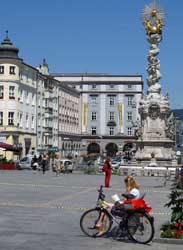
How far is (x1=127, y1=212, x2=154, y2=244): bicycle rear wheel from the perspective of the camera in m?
12.8

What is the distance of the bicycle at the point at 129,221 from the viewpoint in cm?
1284

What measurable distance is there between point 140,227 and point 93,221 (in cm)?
115

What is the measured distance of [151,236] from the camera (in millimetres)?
12758

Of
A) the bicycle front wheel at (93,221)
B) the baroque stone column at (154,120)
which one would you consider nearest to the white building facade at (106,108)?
the baroque stone column at (154,120)

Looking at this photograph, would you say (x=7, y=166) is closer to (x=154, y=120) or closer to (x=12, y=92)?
(x=154, y=120)

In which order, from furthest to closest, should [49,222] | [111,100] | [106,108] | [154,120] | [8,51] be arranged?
[106,108] < [111,100] < [8,51] < [154,120] < [49,222]

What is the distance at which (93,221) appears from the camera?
1349 cm

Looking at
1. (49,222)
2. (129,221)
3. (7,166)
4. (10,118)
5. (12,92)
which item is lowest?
(49,222)

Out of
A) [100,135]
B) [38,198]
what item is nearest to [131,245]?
[38,198]

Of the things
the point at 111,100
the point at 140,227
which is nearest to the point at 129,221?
the point at 140,227

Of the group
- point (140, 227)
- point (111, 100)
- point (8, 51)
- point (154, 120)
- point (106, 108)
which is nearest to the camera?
point (140, 227)

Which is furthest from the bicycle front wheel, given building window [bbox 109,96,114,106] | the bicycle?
building window [bbox 109,96,114,106]

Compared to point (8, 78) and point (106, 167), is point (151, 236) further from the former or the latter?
point (8, 78)

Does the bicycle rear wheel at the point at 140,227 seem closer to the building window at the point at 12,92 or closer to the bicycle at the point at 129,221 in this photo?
the bicycle at the point at 129,221
